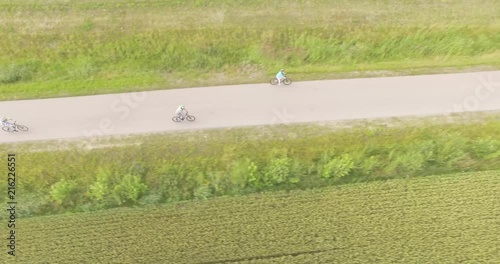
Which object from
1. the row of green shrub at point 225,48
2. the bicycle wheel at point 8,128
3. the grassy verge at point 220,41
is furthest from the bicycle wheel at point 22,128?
the row of green shrub at point 225,48

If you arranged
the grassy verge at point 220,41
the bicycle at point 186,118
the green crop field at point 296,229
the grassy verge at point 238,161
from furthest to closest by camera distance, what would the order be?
the grassy verge at point 220,41 < the bicycle at point 186,118 < the grassy verge at point 238,161 < the green crop field at point 296,229

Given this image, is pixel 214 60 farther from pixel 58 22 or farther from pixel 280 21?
pixel 58 22

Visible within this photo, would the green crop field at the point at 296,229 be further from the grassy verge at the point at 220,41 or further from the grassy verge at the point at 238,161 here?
the grassy verge at the point at 220,41

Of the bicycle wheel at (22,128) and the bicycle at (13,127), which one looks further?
the bicycle wheel at (22,128)

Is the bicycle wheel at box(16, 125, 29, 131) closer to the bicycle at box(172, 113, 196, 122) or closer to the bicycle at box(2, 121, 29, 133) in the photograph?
the bicycle at box(2, 121, 29, 133)

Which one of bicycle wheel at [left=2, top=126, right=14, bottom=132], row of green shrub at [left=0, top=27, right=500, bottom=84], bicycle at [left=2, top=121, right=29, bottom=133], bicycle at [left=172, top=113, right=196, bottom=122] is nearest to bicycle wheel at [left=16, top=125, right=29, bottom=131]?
bicycle at [left=2, top=121, right=29, bottom=133]
